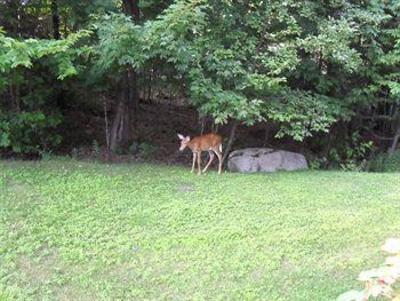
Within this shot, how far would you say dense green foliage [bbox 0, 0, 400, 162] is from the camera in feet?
20.2

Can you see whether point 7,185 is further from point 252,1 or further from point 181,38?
point 252,1

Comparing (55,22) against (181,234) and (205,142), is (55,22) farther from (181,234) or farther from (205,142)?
(181,234)

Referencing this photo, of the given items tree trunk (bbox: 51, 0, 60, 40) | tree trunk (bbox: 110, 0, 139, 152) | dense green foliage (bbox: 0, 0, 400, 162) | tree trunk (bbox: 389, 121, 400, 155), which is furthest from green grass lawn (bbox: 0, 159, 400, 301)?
tree trunk (bbox: 389, 121, 400, 155)

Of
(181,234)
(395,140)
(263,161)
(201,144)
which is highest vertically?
(201,144)

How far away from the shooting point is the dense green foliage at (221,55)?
615cm

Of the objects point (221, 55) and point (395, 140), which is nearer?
point (221, 55)

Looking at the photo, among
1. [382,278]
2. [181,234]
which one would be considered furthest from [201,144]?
[382,278]

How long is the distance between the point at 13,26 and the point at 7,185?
281cm

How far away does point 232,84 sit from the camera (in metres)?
6.90

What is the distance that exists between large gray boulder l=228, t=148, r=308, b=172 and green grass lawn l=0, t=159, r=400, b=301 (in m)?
0.74

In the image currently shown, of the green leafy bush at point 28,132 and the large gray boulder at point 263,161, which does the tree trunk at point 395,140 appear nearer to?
the large gray boulder at point 263,161

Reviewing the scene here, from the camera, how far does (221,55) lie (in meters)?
6.62

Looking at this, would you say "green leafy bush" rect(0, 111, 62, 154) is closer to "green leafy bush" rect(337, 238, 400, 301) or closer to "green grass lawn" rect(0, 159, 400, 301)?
"green grass lawn" rect(0, 159, 400, 301)

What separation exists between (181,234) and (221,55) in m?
2.65
